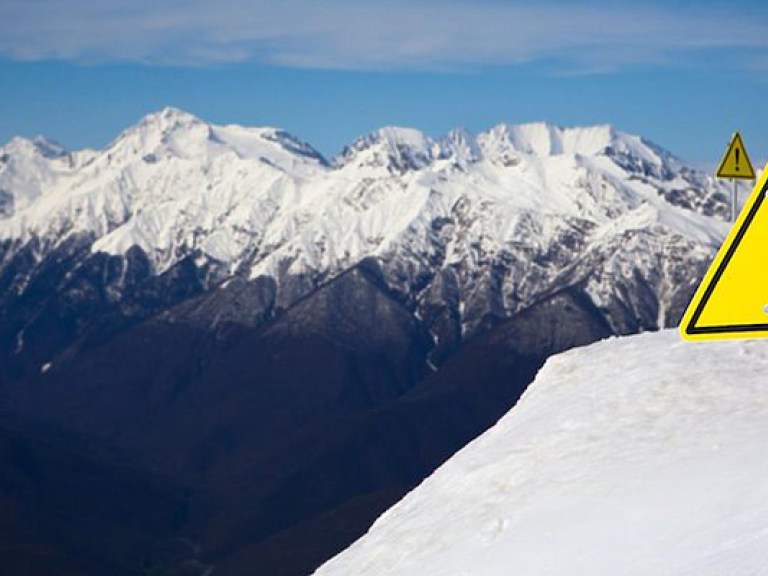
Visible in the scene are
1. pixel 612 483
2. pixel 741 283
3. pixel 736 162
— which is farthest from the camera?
pixel 736 162

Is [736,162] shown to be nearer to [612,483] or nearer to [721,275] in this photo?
[612,483]

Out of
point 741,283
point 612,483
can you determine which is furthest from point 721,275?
point 612,483

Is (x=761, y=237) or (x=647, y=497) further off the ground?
(x=761, y=237)

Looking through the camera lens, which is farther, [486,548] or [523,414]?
[523,414]

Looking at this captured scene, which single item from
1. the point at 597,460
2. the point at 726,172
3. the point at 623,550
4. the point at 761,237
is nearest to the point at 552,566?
the point at 623,550

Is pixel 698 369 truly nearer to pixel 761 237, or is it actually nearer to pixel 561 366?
pixel 561 366

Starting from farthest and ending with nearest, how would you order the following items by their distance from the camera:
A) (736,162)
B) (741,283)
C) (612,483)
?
(736,162) → (612,483) → (741,283)
